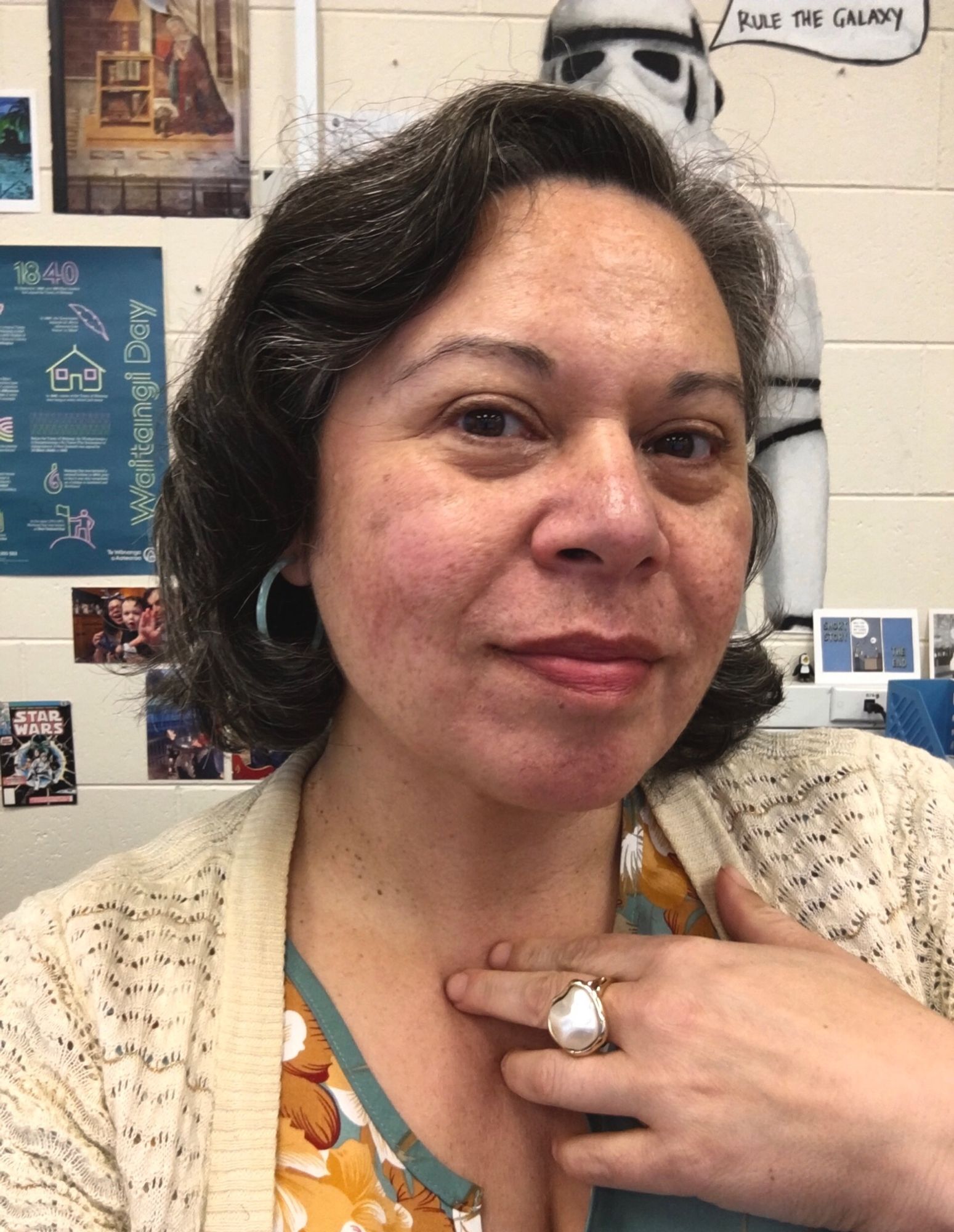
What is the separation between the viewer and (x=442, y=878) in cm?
75

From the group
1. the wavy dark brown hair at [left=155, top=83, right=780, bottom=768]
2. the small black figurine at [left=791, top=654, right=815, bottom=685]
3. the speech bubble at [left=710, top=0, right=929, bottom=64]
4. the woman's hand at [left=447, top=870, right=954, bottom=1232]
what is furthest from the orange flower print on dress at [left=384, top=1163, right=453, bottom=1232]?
the speech bubble at [left=710, top=0, right=929, bottom=64]

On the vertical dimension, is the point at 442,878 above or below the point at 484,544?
below

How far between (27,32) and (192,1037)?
1693mm

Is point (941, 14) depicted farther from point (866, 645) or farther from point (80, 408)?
point (80, 408)

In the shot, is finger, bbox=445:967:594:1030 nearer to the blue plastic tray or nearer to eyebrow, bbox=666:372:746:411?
eyebrow, bbox=666:372:746:411

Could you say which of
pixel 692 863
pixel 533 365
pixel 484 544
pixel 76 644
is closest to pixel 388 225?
pixel 533 365

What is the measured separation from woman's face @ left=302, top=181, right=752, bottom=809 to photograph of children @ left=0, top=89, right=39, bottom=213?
4.01ft

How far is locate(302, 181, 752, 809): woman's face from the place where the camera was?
59 cm

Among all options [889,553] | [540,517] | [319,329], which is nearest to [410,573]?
[540,517]

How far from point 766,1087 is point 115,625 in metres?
1.37

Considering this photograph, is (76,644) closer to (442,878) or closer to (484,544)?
(442,878)

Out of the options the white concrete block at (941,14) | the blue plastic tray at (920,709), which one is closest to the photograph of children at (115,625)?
the blue plastic tray at (920,709)

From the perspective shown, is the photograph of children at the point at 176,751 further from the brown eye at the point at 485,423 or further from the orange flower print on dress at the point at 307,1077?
the brown eye at the point at 485,423

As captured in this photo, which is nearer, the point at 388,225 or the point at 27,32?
the point at 388,225
